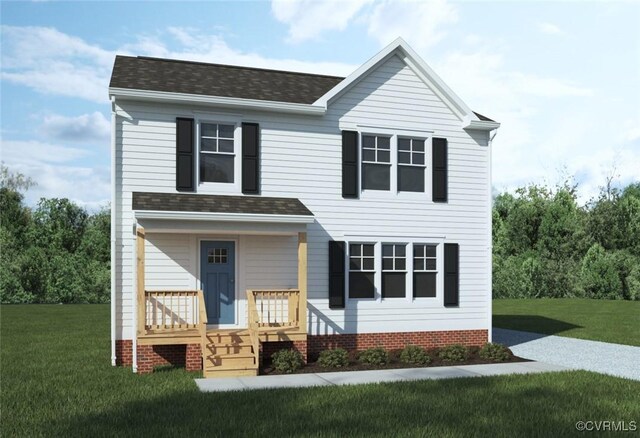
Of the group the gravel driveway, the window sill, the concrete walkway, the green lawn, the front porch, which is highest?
the window sill

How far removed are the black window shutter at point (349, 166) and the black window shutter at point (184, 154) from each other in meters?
3.73

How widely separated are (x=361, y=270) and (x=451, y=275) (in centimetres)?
254

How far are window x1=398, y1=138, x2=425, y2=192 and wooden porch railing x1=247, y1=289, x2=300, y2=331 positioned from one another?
4199 millimetres

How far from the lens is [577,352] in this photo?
53.7 feet

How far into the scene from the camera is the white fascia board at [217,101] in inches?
538

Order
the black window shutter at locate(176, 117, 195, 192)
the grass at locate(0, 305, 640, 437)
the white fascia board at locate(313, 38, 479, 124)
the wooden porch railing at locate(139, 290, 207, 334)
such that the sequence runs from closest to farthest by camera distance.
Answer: the grass at locate(0, 305, 640, 437) < the wooden porch railing at locate(139, 290, 207, 334) < the black window shutter at locate(176, 117, 195, 192) < the white fascia board at locate(313, 38, 479, 124)

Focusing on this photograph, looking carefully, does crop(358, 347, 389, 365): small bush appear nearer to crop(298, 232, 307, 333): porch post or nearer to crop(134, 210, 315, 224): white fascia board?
crop(298, 232, 307, 333): porch post

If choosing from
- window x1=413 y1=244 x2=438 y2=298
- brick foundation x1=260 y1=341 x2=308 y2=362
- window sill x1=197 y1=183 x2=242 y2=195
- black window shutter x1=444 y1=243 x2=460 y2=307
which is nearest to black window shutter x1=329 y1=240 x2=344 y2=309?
brick foundation x1=260 y1=341 x2=308 y2=362

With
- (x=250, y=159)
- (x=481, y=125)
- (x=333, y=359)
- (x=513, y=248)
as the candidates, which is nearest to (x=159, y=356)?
(x=333, y=359)

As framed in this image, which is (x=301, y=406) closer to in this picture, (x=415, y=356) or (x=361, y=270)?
(x=415, y=356)

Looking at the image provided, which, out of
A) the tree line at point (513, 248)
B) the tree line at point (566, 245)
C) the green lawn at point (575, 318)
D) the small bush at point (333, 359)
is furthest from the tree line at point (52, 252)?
the small bush at point (333, 359)

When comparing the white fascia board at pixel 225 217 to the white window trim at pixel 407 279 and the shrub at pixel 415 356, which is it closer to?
the white window trim at pixel 407 279

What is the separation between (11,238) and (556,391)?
127ft

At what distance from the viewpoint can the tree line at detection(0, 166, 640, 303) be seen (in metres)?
38.7
